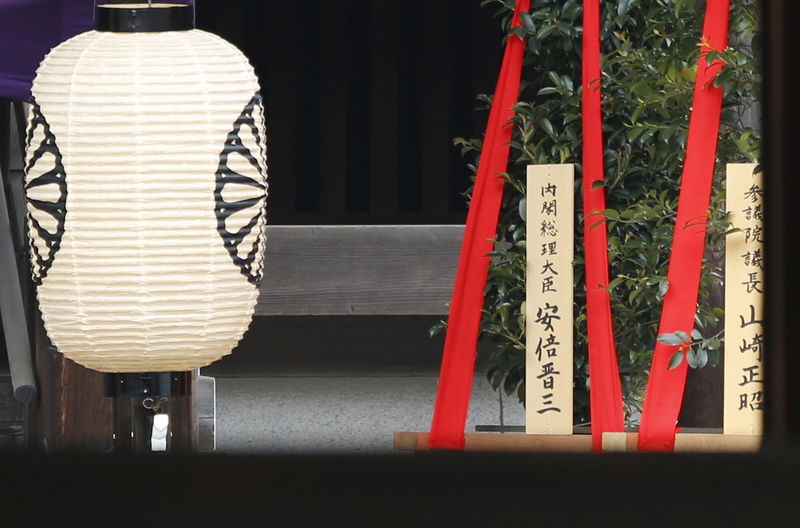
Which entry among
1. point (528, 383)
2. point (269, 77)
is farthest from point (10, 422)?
point (528, 383)

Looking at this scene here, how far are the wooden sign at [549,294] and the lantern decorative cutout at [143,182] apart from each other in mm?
993

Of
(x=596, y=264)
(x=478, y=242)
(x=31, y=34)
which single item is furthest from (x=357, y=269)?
(x=596, y=264)

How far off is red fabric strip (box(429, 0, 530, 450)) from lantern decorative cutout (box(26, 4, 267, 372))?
0.96 meters

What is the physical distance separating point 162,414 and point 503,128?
1.42 metres

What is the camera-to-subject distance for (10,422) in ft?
18.4

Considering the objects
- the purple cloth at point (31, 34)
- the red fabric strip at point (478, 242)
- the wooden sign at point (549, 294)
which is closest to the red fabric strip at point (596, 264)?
the wooden sign at point (549, 294)

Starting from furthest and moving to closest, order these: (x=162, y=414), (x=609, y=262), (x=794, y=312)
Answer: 1. (x=609, y=262)
2. (x=162, y=414)
3. (x=794, y=312)

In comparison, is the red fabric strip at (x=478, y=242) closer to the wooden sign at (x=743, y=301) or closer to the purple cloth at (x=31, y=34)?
the wooden sign at (x=743, y=301)

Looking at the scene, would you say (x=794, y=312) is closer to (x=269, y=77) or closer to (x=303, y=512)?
(x=303, y=512)

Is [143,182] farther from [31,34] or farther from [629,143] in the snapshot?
[629,143]

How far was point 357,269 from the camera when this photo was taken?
19.5ft

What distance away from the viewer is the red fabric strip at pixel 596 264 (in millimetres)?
3602

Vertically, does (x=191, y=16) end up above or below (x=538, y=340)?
above

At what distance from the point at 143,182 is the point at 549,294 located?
4.62ft
